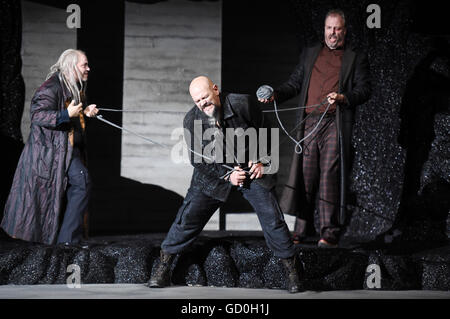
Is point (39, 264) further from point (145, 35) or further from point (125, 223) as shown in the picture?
point (145, 35)

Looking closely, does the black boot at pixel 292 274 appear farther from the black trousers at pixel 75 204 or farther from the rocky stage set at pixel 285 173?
the black trousers at pixel 75 204

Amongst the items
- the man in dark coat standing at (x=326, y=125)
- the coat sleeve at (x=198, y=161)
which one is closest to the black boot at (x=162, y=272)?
the coat sleeve at (x=198, y=161)

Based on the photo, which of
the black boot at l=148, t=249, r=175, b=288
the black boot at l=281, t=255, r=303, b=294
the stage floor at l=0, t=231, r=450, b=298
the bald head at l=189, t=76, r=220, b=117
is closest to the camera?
the bald head at l=189, t=76, r=220, b=117

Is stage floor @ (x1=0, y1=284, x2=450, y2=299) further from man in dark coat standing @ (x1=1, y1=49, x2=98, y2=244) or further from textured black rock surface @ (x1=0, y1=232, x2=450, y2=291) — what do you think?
man in dark coat standing @ (x1=1, y1=49, x2=98, y2=244)

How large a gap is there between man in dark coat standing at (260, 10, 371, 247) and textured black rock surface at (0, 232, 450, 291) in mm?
382

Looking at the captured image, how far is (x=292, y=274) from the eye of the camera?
4613 mm

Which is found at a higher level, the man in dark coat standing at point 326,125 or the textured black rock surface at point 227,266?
the man in dark coat standing at point 326,125

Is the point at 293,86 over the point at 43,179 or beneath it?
over

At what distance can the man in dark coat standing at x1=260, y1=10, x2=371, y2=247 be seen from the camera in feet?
17.6

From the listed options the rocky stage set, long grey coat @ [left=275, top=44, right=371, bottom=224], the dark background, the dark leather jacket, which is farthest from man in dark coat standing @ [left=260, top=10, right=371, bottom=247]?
the dark background

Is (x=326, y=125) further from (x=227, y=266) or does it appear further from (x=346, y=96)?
(x=227, y=266)

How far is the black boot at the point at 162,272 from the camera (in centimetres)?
481

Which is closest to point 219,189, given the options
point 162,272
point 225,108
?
point 225,108

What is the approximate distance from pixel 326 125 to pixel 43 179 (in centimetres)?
234
